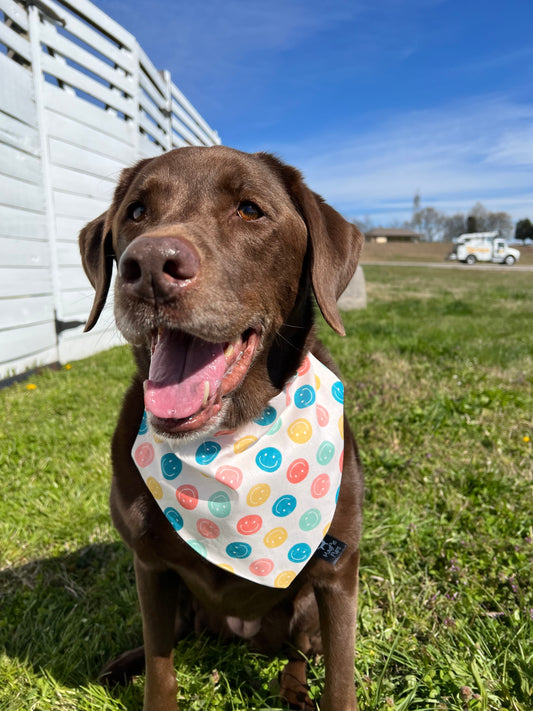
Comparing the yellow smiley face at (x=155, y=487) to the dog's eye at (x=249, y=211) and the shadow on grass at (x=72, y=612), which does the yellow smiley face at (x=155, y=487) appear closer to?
the shadow on grass at (x=72, y=612)

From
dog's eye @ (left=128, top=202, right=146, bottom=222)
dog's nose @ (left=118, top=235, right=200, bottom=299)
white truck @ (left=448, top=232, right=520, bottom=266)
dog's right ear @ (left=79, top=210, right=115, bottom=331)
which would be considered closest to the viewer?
dog's nose @ (left=118, top=235, right=200, bottom=299)

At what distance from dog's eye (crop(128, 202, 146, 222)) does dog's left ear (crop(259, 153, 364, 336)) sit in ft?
1.80

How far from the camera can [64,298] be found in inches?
234

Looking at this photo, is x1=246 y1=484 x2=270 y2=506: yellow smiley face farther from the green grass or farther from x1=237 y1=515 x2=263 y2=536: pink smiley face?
the green grass

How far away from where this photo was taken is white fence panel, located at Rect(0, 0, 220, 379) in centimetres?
488

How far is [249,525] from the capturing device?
175 cm

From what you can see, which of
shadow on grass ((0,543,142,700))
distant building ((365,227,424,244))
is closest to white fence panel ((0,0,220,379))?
shadow on grass ((0,543,142,700))

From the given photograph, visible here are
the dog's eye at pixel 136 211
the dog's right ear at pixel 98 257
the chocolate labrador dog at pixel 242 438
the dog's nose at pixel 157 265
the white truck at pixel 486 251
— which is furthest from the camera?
the white truck at pixel 486 251

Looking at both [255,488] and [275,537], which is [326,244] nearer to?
[255,488]

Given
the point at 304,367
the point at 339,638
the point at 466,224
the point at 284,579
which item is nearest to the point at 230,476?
the point at 284,579

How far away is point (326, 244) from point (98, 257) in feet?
3.16

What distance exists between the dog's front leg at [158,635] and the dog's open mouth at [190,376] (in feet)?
1.98

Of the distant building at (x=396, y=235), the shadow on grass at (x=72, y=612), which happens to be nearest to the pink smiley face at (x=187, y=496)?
the shadow on grass at (x=72, y=612)

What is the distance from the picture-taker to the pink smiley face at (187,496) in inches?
65.9
